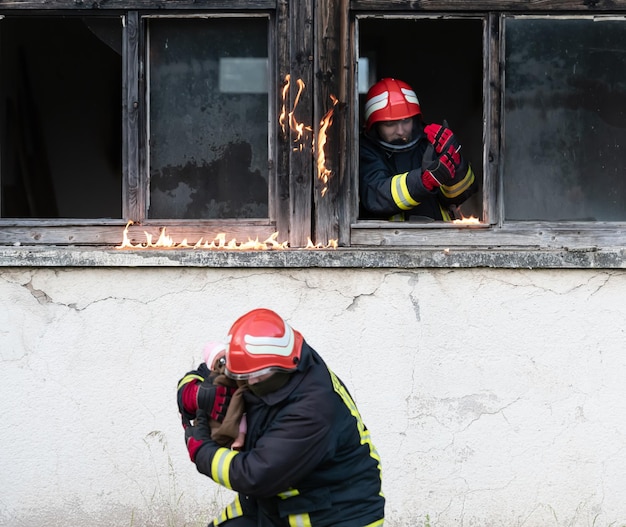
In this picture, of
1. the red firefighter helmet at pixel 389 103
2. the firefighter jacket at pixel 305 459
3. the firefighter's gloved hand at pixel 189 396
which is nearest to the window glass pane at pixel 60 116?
the red firefighter helmet at pixel 389 103

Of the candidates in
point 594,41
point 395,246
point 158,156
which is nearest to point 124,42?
point 158,156

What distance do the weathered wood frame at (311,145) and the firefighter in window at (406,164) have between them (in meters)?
0.14

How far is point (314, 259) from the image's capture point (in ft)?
17.6

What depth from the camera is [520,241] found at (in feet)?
18.3

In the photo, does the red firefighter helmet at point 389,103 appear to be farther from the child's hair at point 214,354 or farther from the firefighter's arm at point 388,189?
the child's hair at point 214,354

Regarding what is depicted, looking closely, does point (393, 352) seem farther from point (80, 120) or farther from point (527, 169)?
point (80, 120)

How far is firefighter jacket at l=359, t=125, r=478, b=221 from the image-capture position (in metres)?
5.59

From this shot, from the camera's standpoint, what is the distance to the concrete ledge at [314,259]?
536 cm

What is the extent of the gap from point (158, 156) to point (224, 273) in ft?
2.60

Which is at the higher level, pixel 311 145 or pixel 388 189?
pixel 311 145

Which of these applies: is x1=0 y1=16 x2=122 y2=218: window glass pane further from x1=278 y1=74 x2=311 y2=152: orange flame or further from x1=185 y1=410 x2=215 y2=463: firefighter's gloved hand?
x1=185 y1=410 x2=215 y2=463: firefighter's gloved hand

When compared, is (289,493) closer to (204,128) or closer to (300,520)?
(300,520)

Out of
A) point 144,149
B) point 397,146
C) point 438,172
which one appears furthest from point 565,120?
point 144,149

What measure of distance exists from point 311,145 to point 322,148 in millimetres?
61
